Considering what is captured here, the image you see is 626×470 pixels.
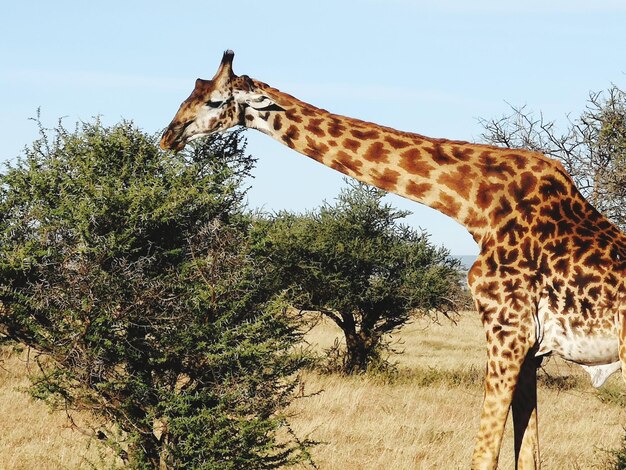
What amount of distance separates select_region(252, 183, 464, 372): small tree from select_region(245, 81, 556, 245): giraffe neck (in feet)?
45.8

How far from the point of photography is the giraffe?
617cm

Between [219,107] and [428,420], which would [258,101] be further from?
Result: [428,420]

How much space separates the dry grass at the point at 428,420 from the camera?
12.0 m

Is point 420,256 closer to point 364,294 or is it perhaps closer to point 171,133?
point 364,294

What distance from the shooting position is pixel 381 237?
71.9 ft

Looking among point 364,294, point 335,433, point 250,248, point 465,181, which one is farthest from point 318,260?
point 465,181

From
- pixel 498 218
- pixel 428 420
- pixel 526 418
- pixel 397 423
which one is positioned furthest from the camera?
pixel 428 420

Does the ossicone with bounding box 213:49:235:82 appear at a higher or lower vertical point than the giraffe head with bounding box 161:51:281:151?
higher

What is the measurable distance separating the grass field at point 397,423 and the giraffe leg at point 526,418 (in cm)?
241

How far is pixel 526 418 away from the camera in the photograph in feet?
22.2

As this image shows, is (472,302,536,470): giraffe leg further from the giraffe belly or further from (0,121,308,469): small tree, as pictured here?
(0,121,308,469): small tree

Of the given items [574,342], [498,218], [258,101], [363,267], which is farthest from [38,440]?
[363,267]

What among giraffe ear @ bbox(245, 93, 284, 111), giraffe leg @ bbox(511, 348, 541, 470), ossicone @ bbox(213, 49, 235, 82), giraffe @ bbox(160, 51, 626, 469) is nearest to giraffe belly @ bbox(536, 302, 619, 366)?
giraffe @ bbox(160, 51, 626, 469)

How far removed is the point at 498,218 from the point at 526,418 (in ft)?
5.07
